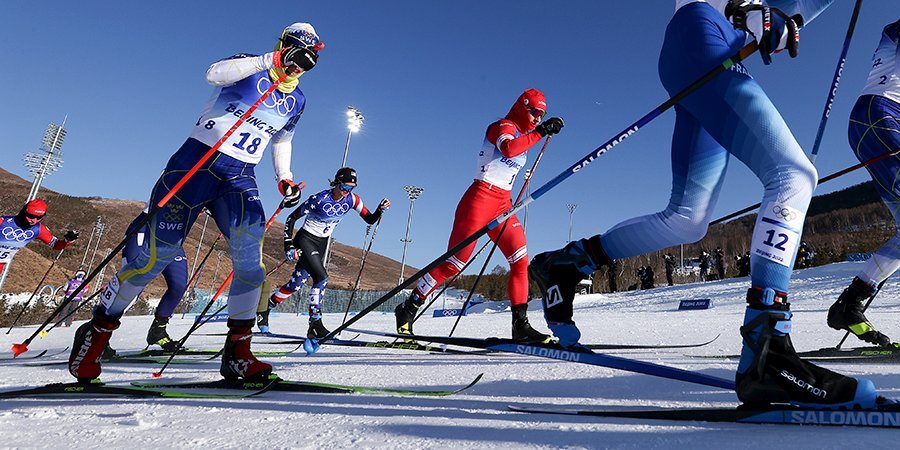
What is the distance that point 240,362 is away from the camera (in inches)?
93.2

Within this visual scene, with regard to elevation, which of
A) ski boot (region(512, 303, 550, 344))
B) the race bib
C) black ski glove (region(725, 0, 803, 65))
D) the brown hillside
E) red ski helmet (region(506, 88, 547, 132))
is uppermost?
the brown hillside

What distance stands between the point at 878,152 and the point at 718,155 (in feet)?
5.91

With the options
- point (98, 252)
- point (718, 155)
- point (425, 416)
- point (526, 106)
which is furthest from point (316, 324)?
point (98, 252)

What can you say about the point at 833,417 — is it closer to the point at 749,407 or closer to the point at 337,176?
the point at 749,407

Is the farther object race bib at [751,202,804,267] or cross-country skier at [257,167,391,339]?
cross-country skier at [257,167,391,339]

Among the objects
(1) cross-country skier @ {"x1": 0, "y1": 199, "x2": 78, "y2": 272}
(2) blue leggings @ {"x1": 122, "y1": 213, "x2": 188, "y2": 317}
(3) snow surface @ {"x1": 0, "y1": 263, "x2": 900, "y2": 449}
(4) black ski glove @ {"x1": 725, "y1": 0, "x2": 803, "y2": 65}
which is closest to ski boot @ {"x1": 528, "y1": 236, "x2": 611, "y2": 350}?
(3) snow surface @ {"x1": 0, "y1": 263, "x2": 900, "y2": 449}

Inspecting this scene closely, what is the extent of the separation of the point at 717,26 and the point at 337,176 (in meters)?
5.68

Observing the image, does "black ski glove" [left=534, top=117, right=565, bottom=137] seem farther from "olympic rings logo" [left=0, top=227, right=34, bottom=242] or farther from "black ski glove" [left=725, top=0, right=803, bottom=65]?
"olympic rings logo" [left=0, top=227, right=34, bottom=242]

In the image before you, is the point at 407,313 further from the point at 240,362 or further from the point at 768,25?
the point at 768,25

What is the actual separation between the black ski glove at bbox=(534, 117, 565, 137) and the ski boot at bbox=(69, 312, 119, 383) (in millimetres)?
3124

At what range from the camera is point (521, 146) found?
12.9 ft

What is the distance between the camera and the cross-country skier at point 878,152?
301 centimetres

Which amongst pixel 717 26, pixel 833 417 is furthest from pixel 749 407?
pixel 717 26

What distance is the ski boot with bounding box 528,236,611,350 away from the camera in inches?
87.7
